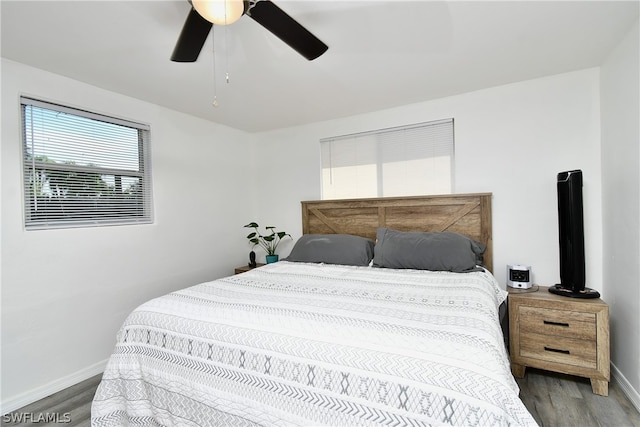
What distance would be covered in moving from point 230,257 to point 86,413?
2.04m

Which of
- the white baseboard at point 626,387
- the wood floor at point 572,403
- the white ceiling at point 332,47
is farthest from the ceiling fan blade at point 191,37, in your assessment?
the white baseboard at point 626,387

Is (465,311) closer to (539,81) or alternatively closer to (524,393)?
(524,393)

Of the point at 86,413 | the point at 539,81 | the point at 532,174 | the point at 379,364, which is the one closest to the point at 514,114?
the point at 539,81

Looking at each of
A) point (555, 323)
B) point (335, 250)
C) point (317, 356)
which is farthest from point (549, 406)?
point (335, 250)

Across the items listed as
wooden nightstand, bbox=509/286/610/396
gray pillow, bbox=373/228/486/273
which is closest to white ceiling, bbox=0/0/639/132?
gray pillow, bbox=373/228/486/273

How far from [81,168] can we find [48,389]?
1682 mm

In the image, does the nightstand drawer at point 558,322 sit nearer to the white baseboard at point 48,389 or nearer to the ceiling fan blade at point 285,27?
the ceiling fan blade at point 285,27

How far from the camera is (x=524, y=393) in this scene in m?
2.13

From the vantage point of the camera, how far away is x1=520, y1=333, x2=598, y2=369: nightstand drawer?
210 centimetres

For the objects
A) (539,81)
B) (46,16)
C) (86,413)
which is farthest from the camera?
(539,81)

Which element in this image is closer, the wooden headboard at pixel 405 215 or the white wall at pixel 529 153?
the white wall at pixel 529 153

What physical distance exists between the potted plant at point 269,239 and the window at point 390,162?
0.80 meters

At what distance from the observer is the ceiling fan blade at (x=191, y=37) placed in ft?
4.74

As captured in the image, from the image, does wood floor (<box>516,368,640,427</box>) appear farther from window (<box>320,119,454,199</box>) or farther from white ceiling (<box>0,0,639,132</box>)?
white ceiling (<box>0,0,639,132</box>)
